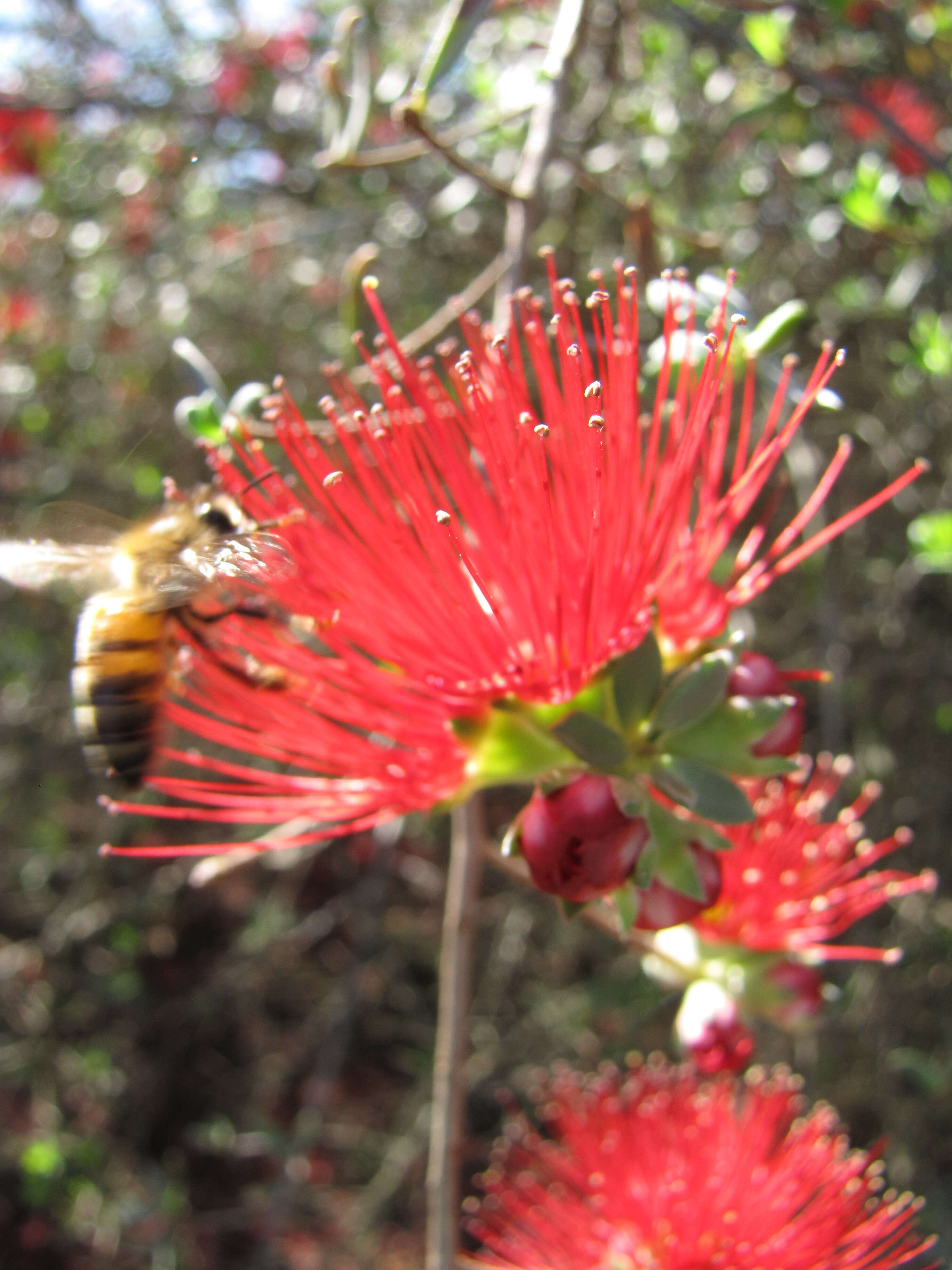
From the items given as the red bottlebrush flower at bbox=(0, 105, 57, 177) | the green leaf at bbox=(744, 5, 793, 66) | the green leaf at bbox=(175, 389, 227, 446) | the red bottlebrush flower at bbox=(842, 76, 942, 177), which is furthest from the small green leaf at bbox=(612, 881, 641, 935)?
the red bottlebrush flower at bbox=(0, 105, 57, 177)

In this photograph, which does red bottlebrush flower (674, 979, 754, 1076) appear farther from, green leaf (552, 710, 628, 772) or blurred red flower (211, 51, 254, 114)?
blurred red flower (211, 51, 254, 114)

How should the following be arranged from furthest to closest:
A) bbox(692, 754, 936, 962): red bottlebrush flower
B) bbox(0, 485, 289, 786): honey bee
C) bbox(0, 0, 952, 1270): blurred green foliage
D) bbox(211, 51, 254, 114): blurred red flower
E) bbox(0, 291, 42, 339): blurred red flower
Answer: bbox(0, 291, 42, 339): blurred red flower, bbox(211, 51, 254, 114): blurred red flower, bbox(0, 0, 952, 1270): blurred green foliage, bbox(692, 754, 936, 962): red bottlebrush flower, bbox(0, 485, 289, 786): honey bee

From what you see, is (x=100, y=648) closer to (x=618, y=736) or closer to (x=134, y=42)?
(x=618, y=736)

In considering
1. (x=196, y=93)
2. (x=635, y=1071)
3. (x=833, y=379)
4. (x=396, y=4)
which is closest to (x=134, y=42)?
(x=196, y=93)

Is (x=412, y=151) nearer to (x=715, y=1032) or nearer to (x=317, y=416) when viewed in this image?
(x=715, y=1032)

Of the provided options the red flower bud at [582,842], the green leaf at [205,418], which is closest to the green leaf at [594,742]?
the red flower bud at [582,842]

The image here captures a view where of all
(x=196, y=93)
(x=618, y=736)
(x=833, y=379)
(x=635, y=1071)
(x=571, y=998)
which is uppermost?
(x=196, y=93)
